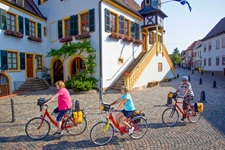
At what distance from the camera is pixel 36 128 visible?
15.7ft

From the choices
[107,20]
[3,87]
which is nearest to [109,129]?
[107,20]

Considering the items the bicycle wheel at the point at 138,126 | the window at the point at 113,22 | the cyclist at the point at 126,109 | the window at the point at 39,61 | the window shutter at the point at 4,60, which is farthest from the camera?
the window at the point at 39,61

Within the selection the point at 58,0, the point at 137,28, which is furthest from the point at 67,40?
the point at 137,28

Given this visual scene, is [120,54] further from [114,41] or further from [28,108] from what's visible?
[28,108]

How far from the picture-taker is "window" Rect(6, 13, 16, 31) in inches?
506

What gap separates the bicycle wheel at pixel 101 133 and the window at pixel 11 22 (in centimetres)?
1268

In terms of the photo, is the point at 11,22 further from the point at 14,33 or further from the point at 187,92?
the point at 187,92

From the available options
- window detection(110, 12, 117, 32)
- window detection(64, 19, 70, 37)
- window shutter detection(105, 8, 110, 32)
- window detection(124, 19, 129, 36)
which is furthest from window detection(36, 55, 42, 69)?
window detection(124, 19, 129, 36)

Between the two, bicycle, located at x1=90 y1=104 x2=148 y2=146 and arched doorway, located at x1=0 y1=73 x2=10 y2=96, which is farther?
arched doorway, located at x1=0 y1=73 x2=10 y2=96

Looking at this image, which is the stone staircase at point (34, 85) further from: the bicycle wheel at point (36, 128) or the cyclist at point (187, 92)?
the cyclist at point (187, 92)

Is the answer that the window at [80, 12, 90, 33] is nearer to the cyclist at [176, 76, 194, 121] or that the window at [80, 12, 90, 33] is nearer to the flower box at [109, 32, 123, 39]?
the flower box at [109, 32, 123, 39]

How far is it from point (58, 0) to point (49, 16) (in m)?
2.00

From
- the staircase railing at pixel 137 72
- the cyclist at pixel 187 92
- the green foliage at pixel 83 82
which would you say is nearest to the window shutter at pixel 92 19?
the green foliage at pixel 83 82

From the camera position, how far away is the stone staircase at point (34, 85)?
44.9 feet
